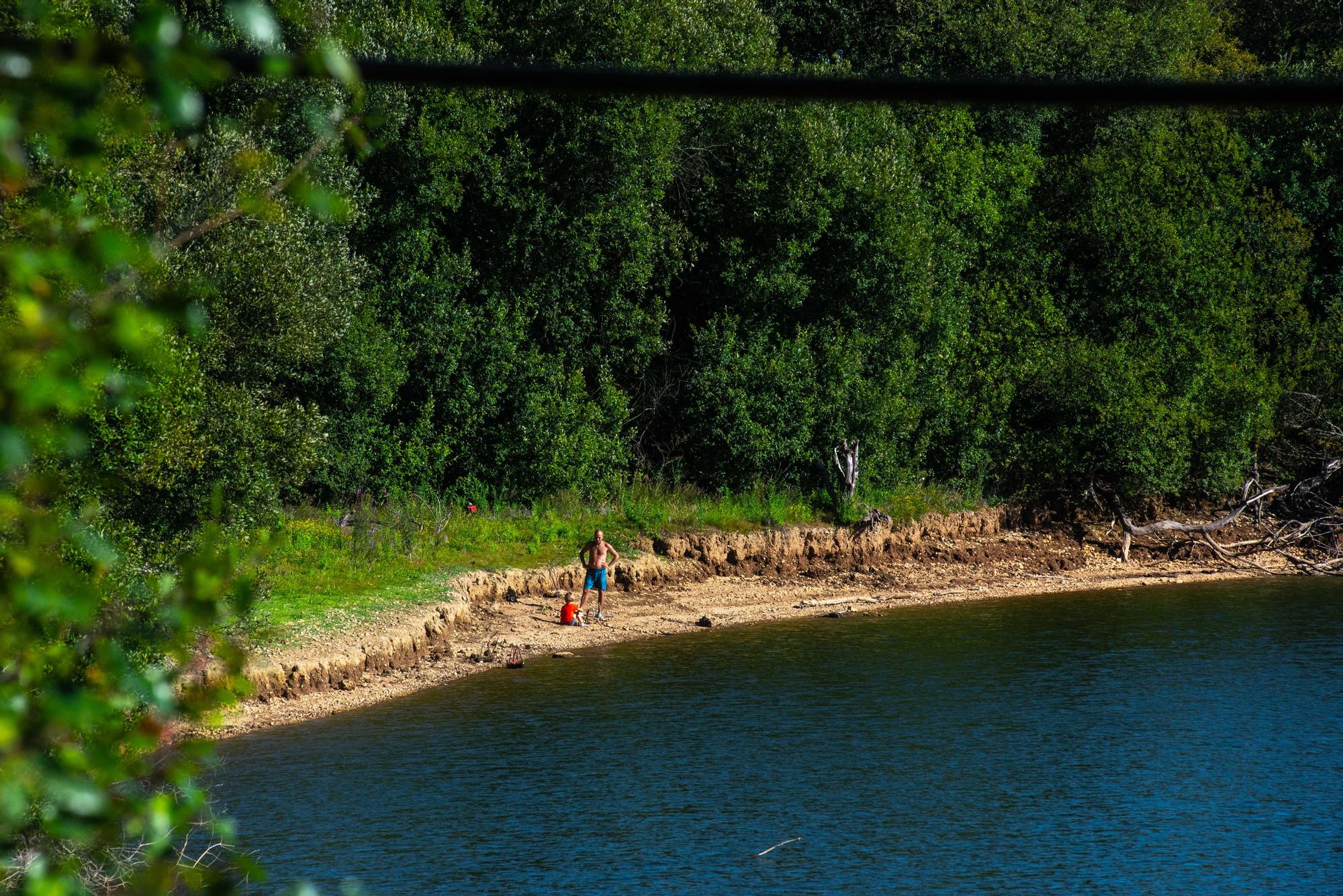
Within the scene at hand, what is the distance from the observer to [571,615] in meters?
26.0

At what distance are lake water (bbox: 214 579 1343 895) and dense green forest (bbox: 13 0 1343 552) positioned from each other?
6.00 m

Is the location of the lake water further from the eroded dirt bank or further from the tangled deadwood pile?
the tangled deadwood pile

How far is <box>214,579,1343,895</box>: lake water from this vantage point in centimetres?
1470

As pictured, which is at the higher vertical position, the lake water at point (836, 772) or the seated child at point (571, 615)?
the seated child at point (571, 615)

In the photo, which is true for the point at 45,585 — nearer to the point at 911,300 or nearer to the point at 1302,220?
the point at 911,300

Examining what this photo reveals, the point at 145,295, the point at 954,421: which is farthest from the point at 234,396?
the point at 954,421

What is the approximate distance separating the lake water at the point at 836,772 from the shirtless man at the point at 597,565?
1.61 m

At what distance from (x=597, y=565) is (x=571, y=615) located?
1.12 metres

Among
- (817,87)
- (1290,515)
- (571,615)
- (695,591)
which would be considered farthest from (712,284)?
(817,87)

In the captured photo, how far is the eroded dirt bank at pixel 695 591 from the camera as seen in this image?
21156 mm

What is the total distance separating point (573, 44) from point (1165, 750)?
64.4 ft

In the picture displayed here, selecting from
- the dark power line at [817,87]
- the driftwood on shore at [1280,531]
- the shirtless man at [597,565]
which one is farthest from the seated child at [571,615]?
the dark power line at [817,87]

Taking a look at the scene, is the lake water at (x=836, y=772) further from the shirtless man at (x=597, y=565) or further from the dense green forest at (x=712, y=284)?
the dense green forest at (x=712, y=284)

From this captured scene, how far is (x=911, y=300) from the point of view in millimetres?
34438
